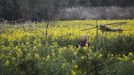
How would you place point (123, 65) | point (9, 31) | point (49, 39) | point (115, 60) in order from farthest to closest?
point (9, 31) → point (49, 39) → point (115, 60) → point (123, 65)

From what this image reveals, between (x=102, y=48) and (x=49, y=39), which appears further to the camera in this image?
(x=49, y=39)

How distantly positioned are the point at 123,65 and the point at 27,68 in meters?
2.57

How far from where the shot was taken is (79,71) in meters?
10.0

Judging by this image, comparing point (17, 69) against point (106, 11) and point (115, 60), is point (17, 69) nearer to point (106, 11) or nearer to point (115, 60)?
point (115, 60)

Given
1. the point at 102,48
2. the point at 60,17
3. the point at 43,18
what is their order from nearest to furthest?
the point at 102,48, the point at 43,18, the point at 60,17

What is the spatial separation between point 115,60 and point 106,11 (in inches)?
826

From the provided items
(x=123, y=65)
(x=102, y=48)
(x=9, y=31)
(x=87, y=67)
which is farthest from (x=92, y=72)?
(x=9, y=31)

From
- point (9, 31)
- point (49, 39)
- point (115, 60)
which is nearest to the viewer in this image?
point (115, 60)

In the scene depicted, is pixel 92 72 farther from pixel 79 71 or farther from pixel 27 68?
pixel 27 68

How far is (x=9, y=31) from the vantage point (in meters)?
18.2

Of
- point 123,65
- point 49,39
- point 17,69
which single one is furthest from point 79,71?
point 49,39

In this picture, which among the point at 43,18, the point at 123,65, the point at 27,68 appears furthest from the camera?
the point at 43,18

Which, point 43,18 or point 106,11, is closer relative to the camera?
point 43,18

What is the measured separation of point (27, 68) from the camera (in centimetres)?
904
